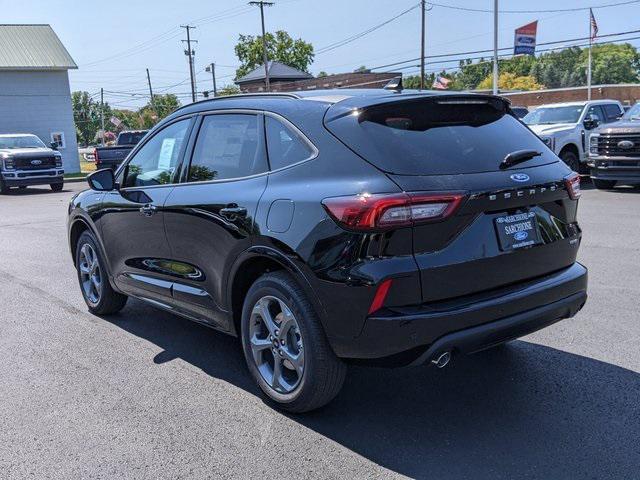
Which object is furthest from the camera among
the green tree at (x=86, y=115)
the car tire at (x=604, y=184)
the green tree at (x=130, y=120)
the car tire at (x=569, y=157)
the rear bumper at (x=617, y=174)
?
the green tree at (x=86, y=115)

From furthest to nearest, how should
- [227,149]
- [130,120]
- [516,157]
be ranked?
[130,120], [227,149], [516,157]

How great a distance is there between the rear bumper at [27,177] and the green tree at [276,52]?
64.9m

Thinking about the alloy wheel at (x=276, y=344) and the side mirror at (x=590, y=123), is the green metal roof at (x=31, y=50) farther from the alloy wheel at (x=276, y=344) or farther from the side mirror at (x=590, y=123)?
the alloy wheel at (x=276, y=344)

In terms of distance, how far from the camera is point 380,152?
10.9ft

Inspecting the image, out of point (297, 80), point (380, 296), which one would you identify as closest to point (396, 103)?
point (380, 296)

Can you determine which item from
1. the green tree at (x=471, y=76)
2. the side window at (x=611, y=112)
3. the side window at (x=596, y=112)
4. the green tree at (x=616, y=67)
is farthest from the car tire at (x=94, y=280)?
the green tree at (x=471, y=76)

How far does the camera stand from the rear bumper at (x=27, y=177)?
70.3ft

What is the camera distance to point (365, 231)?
10.2 feet

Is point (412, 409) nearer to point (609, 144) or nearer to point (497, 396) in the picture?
point (497, 396)

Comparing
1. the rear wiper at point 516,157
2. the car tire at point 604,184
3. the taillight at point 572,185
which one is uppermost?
the rear wiper at point 516,157

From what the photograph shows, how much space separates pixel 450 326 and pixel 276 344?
1095mm

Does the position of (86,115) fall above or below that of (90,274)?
above

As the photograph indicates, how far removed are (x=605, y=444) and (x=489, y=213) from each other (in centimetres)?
133

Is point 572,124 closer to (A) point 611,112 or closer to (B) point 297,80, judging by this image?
(A) point 611,112
